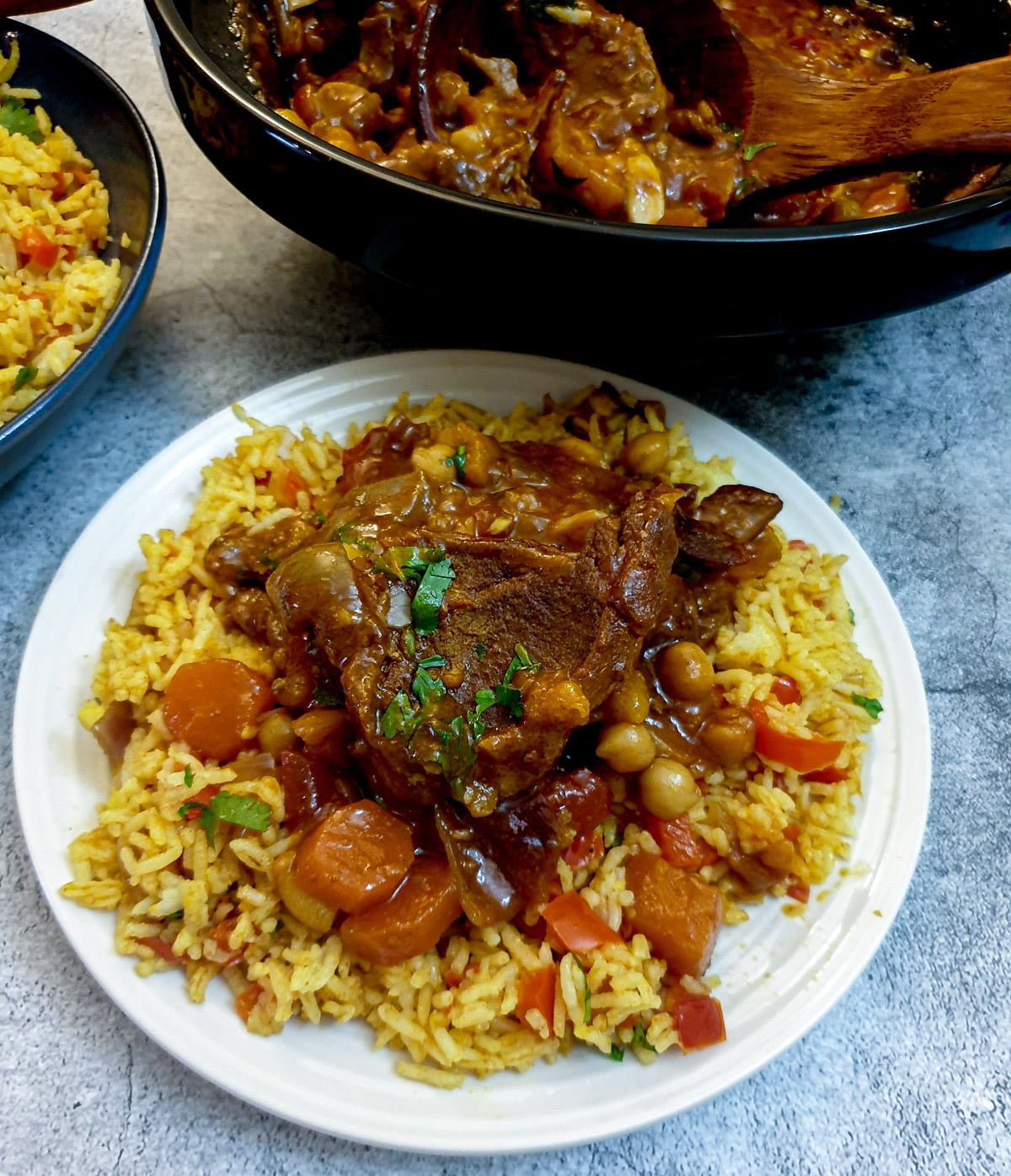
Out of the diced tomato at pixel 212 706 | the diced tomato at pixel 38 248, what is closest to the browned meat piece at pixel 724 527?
the diced tomato at pixel 212 706

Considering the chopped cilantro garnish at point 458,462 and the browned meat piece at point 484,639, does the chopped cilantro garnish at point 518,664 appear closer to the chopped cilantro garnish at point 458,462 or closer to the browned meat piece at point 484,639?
the browned meat piece at point 484,639

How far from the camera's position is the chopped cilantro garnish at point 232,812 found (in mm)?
2031

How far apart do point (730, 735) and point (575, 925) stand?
0.59 m

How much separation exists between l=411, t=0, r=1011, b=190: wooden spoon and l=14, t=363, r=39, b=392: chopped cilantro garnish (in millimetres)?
1285

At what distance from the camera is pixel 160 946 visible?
6.45ft

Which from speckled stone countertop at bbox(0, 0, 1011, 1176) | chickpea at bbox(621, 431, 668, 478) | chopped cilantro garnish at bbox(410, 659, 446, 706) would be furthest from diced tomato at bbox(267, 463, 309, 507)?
chickpea at bbox(621, 431, 668, 478)

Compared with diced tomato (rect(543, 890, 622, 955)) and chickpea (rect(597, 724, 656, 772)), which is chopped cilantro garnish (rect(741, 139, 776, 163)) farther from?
diced tomato (rect(543, 890, 622, 955))

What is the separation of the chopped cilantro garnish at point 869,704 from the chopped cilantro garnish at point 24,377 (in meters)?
2.43

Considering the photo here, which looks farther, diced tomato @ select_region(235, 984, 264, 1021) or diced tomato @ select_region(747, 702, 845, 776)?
diced tomato @ select_region(747, 702, 845, 776)

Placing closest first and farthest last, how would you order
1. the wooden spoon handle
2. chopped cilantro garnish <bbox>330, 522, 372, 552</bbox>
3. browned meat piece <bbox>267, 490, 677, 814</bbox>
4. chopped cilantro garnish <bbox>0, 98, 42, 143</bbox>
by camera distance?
browned meat piece <bbox>267, 490, 677, 814</bbox>
chopped cilantro garnish <bbox>330, 522, 372, 552</bbox>
the wooden spoon handle
chopped cilantro garnish <bbox>0, 98, 42, 143</bbox>

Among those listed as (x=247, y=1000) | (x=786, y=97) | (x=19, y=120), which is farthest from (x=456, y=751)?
(x=19, y=120)

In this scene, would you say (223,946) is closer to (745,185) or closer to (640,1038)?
(640,1038)

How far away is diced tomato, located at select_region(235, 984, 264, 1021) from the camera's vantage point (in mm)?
1926

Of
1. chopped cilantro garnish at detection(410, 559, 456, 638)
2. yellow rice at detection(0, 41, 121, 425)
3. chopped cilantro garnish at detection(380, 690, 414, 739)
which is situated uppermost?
yellow rice at detection(0, 41, 121, 425)
